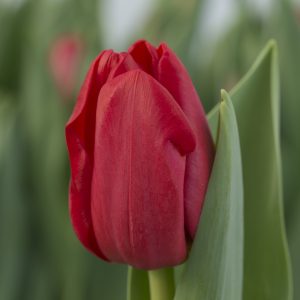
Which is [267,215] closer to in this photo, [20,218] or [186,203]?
[186,203]

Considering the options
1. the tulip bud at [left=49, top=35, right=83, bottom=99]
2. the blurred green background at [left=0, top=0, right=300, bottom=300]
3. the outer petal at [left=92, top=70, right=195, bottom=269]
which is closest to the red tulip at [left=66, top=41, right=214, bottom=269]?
the outer petal at [left=92, top=70, right=195, bottom=269]

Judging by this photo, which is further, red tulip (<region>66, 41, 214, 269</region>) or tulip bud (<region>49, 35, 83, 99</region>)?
tulip bud (<region>49, 35, 83, 99</region>)

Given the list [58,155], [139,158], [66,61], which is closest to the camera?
[139,158]

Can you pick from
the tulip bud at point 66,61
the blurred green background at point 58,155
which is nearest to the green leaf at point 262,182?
the blurred green background at point 58,155

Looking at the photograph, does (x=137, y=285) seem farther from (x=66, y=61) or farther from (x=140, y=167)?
(x=66, y=61)

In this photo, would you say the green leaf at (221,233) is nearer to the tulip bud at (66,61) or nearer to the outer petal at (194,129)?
the outer petal at (194,129)

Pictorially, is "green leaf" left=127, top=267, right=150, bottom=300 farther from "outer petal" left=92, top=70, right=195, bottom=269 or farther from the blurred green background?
the blurred green background

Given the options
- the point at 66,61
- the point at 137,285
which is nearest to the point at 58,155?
the point at 66,61
